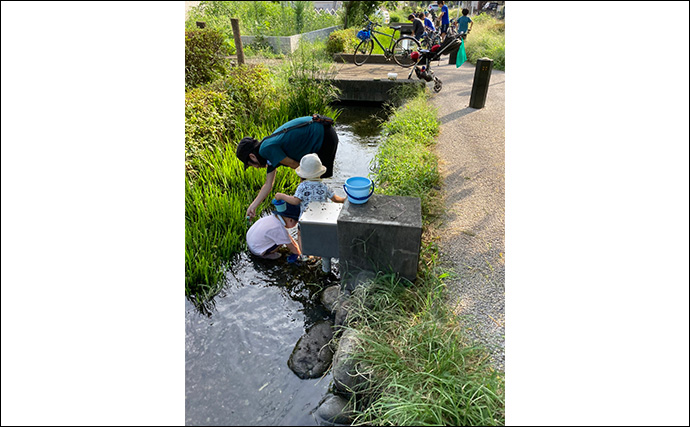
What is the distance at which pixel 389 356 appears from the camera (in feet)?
7.10

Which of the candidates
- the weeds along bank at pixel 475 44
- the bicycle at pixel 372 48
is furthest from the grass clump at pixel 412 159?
the weeds along bank at pixel 475 44

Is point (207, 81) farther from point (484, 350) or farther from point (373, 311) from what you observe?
point (484, 350)

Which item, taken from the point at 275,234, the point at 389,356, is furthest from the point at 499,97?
the point at 389,356

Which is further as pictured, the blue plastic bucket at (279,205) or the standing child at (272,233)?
the standing child at (272,233)

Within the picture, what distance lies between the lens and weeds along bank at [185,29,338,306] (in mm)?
3350

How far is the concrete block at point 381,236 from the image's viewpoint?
252 centimetres

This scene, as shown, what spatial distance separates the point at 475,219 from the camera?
3.69 meters

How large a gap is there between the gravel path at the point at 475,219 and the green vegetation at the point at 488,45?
5.40 m

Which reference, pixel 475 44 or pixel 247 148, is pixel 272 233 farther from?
pixel 475 44

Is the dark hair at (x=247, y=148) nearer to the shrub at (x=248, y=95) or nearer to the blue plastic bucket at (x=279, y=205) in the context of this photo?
the blue plastic bucket at (x=279, y=205)

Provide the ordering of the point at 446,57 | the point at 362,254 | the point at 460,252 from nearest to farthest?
1. the point at 362,254
2. the point at 460,252
3. the point at 446,57

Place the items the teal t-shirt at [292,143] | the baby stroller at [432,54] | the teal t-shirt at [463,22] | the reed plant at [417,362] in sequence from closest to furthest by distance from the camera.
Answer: the reed plant at [417,362] → the teal t-shirt at [292,143] → the baby stroller at [432,54] → the teal t-shirt at [463,22]

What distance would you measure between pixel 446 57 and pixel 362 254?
559 inches

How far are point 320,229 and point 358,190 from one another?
463mm
